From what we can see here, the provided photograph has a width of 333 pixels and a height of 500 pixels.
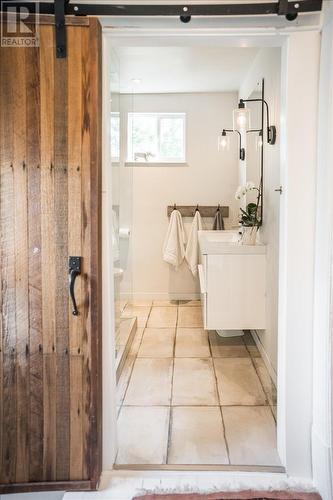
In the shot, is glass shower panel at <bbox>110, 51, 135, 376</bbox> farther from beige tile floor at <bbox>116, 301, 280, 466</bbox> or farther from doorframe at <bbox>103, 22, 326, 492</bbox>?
doorframe at <bbox>103, 22, 326, 492</bbox>

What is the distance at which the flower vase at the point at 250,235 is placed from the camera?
2878 millimetres

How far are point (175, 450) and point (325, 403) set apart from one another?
0.82 m

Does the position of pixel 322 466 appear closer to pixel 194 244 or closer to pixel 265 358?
pixel 265 358

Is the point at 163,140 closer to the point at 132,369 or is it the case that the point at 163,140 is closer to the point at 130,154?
the point at 130,154

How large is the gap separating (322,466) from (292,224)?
1.06 metres

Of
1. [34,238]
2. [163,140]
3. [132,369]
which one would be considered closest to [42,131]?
[34,238]

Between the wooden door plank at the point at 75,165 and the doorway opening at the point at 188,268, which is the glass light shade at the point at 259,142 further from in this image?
the wooden door plank at the point at 75,165

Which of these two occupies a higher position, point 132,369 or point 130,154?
point 130,154

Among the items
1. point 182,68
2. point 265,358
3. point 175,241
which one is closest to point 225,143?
point 182,68

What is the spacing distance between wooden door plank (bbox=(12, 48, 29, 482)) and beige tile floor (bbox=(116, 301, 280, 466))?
0.49 m

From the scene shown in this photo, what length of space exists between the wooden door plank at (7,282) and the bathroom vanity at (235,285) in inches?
60.6

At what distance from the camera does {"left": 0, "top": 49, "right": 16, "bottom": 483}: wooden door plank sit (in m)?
1.57

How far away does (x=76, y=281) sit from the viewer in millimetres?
1615

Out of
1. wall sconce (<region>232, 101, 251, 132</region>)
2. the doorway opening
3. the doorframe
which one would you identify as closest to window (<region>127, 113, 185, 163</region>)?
the doorway opening
